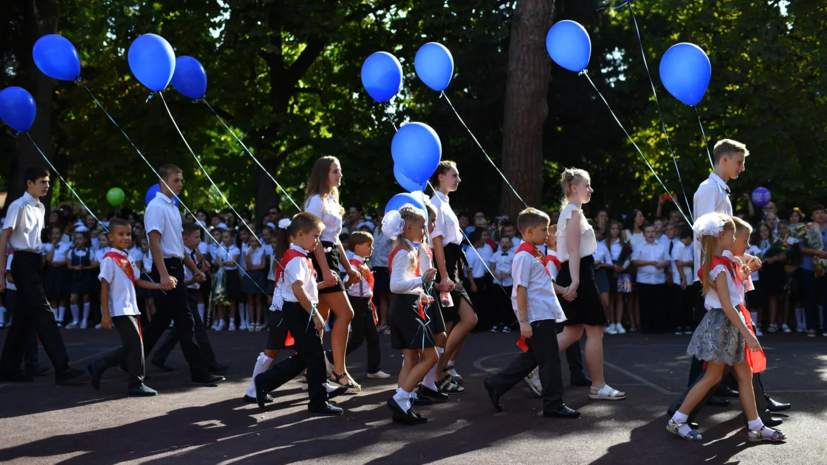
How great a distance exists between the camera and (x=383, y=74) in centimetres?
895

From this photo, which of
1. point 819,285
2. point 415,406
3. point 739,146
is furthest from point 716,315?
point 819,285

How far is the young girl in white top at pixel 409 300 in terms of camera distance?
21.8 ft

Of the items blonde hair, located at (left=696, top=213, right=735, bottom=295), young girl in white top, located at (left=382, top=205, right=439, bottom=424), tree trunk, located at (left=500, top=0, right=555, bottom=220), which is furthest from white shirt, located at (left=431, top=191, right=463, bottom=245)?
tree trunk, located at (left=500, top=0, right=555, bottom=220)

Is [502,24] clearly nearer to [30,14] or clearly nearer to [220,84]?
[220,84]

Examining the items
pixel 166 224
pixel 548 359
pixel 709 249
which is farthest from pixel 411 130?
pixel 709 249

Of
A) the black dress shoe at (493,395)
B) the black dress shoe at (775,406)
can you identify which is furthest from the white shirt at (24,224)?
the black dress shoe at (775,406)

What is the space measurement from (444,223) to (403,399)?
1.76 meters

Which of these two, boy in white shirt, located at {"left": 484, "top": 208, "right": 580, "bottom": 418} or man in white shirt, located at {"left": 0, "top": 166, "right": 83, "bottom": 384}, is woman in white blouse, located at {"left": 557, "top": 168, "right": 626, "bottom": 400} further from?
A: man in white shirt, located at {"left": 0, "top": 166, "right": 83, "bottom": 384}

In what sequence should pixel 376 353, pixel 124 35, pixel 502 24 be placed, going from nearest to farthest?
pixel 376 353 → pixel 124 35 → pixel 502 24

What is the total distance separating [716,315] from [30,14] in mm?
17823

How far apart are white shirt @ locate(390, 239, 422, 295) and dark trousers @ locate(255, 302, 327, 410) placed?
2.57ft

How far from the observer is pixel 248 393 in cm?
746

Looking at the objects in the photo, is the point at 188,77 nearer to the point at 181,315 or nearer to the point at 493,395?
the point at 181,315

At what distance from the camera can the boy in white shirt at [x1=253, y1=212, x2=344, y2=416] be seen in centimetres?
681
